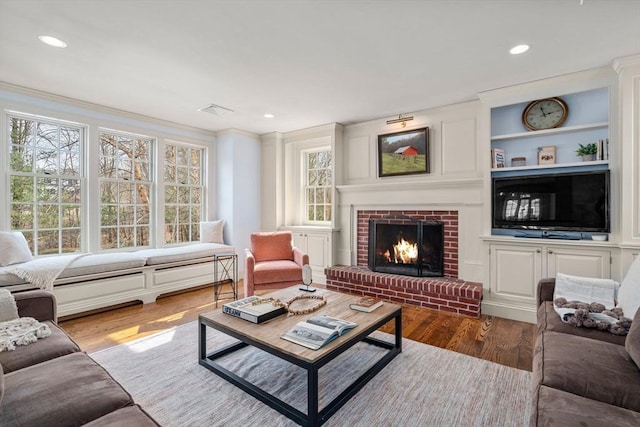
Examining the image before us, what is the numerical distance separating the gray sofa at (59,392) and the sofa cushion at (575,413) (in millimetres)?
1357

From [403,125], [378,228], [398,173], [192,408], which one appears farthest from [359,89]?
[192,408]

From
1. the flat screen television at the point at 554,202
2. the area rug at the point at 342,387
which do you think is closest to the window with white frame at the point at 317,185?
the flat screen television at the point at 554,202

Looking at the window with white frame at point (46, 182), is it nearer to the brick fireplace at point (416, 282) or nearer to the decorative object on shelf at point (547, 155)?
the brick fireplace at point (416, 282)

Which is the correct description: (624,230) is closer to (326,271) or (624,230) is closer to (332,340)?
(332,340)

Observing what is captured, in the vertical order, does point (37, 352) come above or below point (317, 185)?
below

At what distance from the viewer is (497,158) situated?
→ 10.9ft

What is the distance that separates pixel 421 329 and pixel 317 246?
2124 millimetres

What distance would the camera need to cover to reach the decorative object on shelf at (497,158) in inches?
131

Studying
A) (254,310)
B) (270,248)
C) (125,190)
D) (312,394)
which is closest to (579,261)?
(312,394)

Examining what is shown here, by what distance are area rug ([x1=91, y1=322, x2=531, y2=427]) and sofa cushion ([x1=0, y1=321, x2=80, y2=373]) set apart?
21.5 inches

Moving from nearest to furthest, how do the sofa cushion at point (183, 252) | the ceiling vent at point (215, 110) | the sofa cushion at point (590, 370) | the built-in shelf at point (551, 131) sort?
the sofa cushion at point (590, 370), the built-in shelf at point (551, 131), the ceiling vent at point (215, 110), the sofa cushion at point (183, 252)

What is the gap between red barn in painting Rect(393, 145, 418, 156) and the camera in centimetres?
400

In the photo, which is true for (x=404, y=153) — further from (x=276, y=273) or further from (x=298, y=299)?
(x=298, y=299)

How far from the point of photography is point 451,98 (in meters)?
3.52
